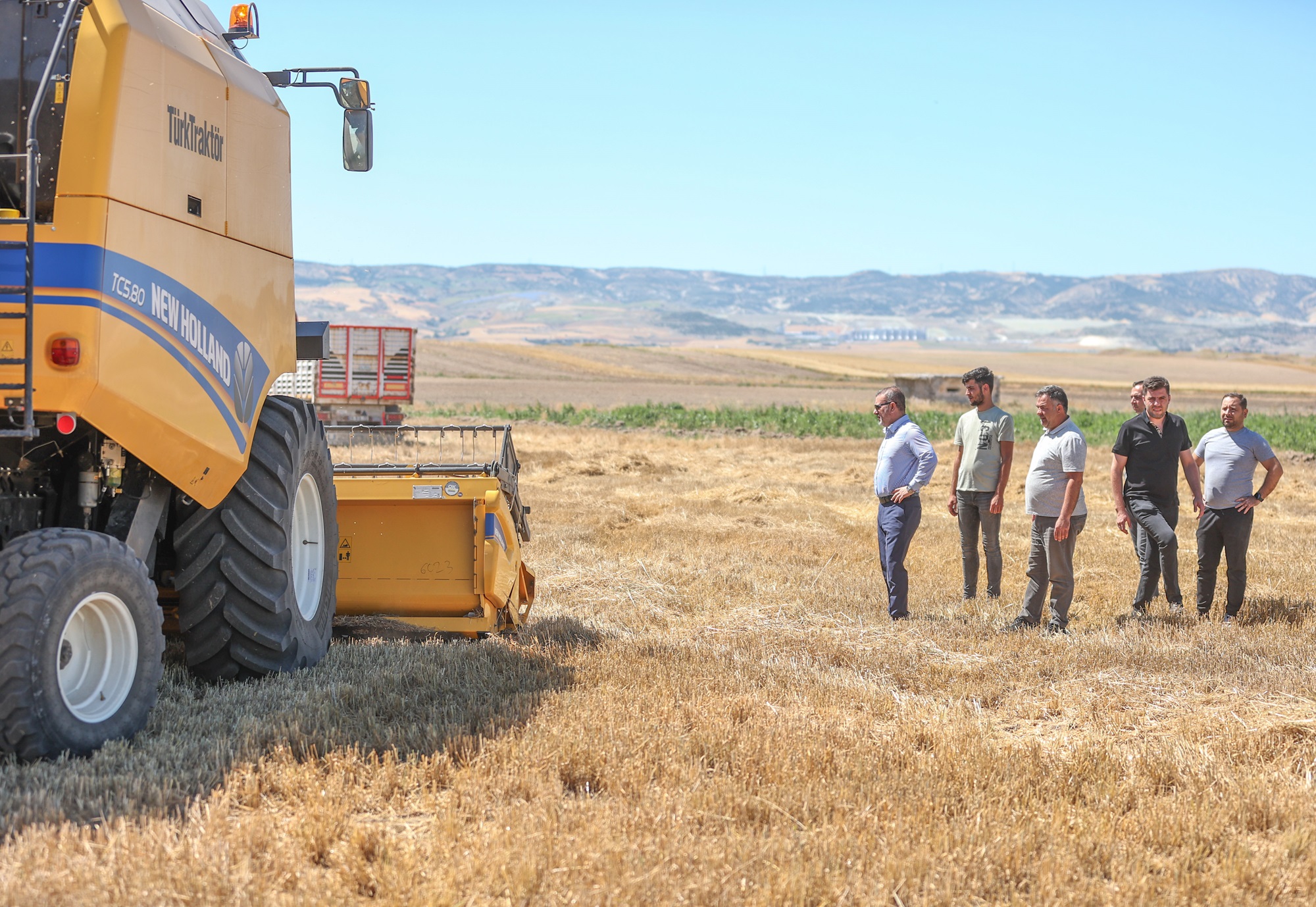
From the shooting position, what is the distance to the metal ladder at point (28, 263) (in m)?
4.08

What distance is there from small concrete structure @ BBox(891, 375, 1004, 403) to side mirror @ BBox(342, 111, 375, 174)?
35435 millimetres

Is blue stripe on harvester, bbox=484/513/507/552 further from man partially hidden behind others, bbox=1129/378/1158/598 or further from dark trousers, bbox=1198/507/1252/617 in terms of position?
dark trousers, bbox=1198/507/1252/617

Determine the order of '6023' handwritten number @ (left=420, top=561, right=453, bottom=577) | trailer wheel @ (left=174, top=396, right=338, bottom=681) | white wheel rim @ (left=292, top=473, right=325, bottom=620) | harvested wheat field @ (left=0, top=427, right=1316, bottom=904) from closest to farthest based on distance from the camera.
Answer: harvested wheat field @ (left=0, top=427, right=1316, bottom=904)
trailer wheel @ (left=174, top=396, right=338, bottom=681)
white wheel rim @ (left=292, top=473, right=325, bottom=620)
'6023' handwritten number @ (left=420, top=561, right=453, bottom=577)

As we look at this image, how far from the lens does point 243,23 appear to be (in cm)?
629

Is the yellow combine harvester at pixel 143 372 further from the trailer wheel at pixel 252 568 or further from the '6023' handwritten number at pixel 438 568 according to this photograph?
the '6023' handwritten number at pixel 438 568

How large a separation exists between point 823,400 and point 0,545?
46647 millimetres

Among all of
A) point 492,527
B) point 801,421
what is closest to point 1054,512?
point 492,527

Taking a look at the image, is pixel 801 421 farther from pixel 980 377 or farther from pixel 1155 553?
pixel 1155 553

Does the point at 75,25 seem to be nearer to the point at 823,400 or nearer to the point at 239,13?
the point at 239,13

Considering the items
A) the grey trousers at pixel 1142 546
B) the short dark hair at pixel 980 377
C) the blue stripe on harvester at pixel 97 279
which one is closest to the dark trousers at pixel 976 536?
the short dark hair at pixel 980 377

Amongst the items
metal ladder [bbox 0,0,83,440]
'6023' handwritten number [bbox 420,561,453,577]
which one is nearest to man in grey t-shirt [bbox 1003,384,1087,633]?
'6023' handwritten number [bbox 420,561,453,577]

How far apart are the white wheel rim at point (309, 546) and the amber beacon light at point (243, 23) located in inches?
93.3

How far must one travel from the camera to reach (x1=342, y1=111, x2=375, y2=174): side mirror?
6.45m

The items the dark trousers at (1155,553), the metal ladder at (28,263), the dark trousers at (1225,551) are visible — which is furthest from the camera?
the dark trousers at (1155,553)
